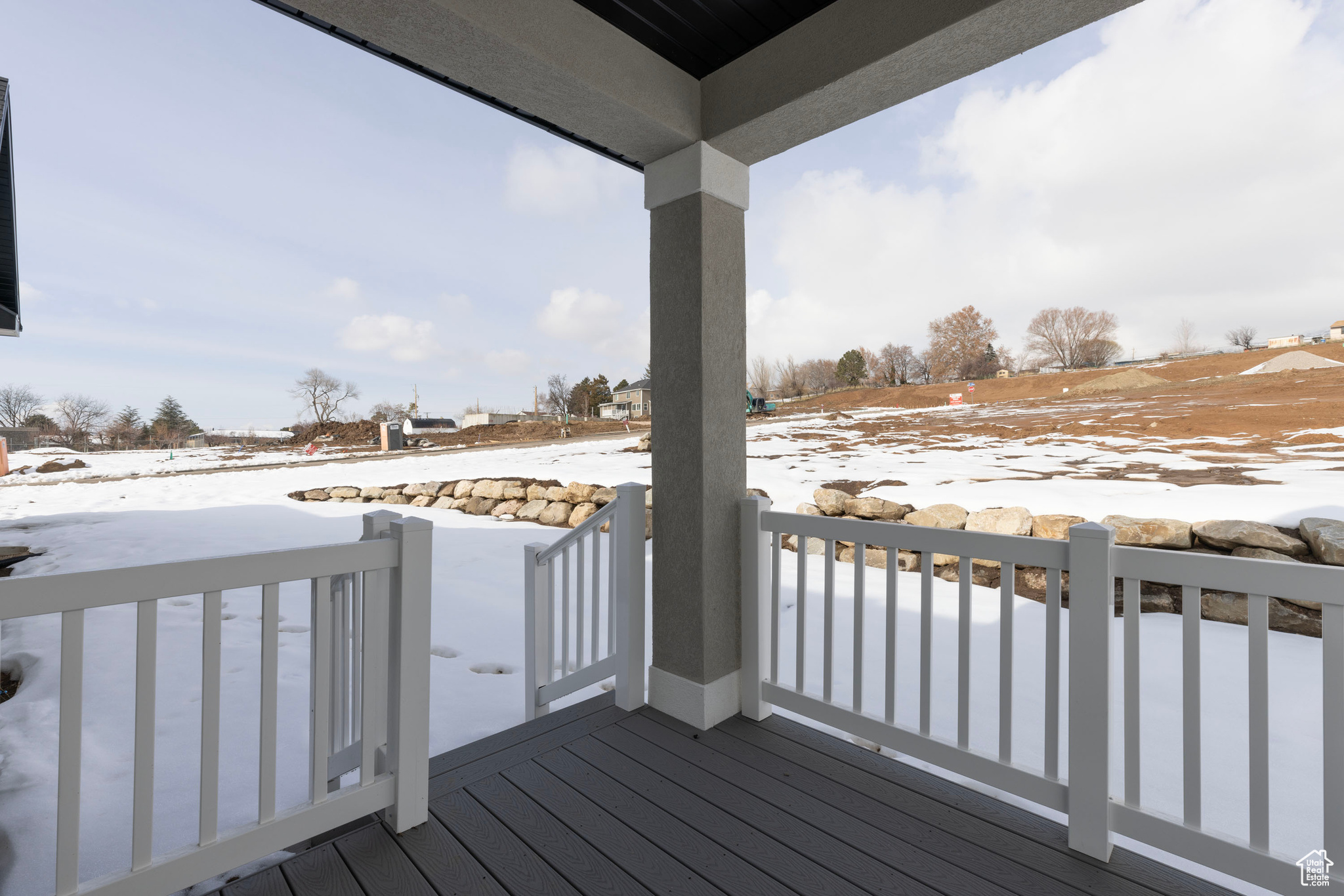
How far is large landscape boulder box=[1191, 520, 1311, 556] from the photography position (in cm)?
283

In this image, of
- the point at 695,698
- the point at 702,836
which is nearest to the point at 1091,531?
the point at 702,836

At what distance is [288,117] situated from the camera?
29.4ft

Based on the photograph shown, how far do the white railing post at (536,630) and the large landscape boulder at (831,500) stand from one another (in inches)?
116

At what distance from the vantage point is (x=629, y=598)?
7.77ft

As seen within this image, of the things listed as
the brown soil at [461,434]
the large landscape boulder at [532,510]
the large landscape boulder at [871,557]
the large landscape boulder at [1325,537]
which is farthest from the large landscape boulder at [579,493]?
the large landscape boulder at [1325,537]

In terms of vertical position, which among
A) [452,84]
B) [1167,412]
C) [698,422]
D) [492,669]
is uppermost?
[452,84]

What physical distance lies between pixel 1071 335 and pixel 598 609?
3579mm

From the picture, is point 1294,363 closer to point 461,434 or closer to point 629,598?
point 629,598

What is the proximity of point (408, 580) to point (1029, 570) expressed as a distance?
4003mm

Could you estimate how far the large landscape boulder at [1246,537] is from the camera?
9.29 feet

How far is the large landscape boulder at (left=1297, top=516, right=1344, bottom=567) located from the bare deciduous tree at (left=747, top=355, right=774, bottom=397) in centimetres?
317

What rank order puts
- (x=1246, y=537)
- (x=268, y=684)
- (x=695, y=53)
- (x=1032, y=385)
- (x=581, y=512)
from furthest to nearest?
(x=581, y=512) → (x=1032, y=385) → (x=1246, y=537) → (x=695, y=53) → (x=268, y=684)

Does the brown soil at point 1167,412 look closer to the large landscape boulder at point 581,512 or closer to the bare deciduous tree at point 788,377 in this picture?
the bare deciduous tree at point 788,377

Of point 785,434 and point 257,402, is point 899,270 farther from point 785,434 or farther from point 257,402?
point 257,402
